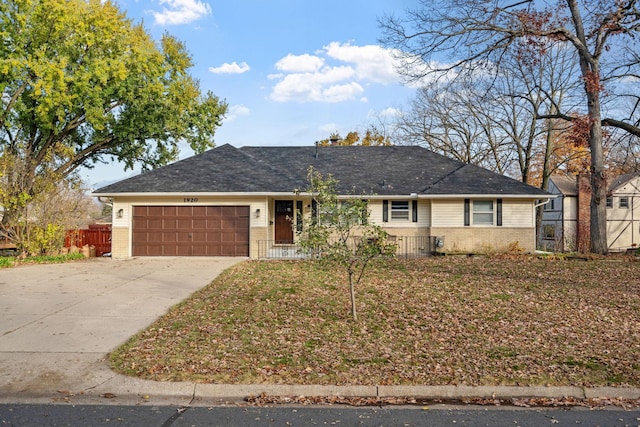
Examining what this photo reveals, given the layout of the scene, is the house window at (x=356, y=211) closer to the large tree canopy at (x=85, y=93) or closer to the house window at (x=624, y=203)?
the large tree canopy at (x=85, y=93)

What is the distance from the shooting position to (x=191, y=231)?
65.9 feet

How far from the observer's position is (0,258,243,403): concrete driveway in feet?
19.5

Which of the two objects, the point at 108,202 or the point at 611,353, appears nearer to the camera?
the point at 611,353

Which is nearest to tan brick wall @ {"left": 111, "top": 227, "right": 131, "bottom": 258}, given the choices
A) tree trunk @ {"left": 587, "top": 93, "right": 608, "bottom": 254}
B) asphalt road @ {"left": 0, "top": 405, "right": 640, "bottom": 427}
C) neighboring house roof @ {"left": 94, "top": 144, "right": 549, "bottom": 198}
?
neighboring house roof @ {"left": 94, "top": 144, "right": 549, "bottom": 198}

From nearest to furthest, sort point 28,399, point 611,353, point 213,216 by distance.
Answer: point 28,399 → point 611,353 → point 213,216

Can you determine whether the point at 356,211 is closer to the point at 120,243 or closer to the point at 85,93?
the point at 120,243

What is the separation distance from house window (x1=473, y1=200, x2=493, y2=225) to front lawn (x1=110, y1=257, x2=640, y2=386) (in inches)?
293

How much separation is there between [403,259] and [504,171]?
2342 cm

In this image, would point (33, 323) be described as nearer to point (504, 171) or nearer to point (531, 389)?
point (531, 389)

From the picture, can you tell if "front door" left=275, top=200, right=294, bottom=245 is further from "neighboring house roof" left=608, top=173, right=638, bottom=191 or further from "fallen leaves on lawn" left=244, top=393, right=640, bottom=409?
"neighboring house roof" left=608, top=173, right=638, bottom=191

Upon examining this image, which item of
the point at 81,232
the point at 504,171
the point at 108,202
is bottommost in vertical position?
the point at 81,232

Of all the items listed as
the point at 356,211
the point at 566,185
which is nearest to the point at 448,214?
the point at 356,211

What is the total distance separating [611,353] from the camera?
6.67m

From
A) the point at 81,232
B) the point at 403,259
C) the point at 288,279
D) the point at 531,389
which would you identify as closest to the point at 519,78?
the point at 403,259
